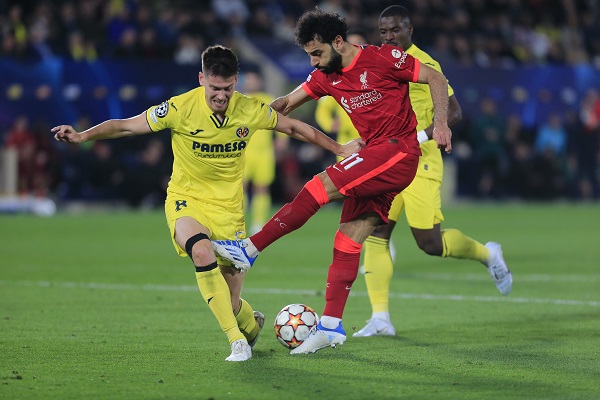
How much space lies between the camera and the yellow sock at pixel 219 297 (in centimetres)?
699

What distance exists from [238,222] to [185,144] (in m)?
0.63

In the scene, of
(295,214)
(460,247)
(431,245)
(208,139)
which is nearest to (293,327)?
(295,214)

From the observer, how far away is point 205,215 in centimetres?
729

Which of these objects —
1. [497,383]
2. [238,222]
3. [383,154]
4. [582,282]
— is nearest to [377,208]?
[383,154]

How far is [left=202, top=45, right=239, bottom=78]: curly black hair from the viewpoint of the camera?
6.96 metres

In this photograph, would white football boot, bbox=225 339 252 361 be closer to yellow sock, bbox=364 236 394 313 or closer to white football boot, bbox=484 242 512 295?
yellow sock, bbox=364 236 394 313

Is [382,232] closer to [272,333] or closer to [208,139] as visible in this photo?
[272,333]

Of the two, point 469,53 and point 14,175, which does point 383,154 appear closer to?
point 14,175

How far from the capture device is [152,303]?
32.6 feet

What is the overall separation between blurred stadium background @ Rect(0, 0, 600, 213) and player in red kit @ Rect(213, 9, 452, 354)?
9376mm

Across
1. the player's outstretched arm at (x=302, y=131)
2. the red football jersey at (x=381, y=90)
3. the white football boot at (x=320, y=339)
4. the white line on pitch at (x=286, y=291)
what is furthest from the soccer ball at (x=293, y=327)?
the white line on pitch at (x=286, y=291)

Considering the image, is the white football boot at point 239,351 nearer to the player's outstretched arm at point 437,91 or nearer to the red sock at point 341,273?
the red sock at point 341,273

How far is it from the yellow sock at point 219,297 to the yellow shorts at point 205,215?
313 mm

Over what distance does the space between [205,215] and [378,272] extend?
6.16 ft
